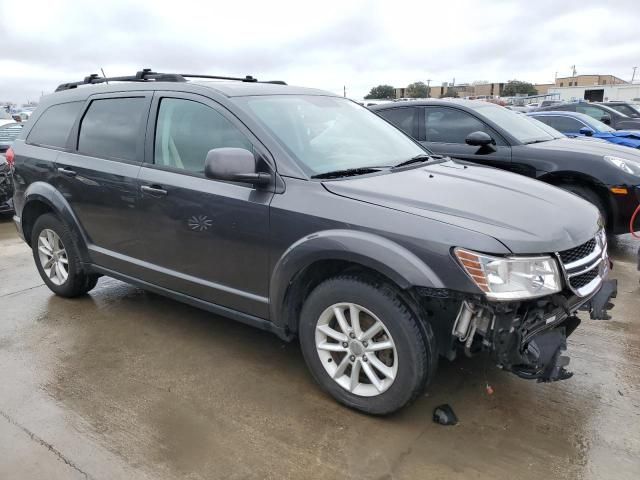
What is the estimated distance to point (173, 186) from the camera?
3410mm

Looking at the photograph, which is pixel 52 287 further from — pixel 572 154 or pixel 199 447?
pixel 572 154

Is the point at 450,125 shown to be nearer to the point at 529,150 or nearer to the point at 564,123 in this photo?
the point at 529,150

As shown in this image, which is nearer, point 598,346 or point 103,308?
point 598,346

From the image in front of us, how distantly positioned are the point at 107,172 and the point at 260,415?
2.10 m

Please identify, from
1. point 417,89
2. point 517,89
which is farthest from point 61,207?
point 517,89

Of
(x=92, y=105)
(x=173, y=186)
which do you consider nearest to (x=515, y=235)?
(x=173, y=186)

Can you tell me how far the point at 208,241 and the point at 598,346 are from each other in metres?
2.74

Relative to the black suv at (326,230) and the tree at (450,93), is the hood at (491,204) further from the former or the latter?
the tree at (450,93)

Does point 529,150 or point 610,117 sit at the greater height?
point 529,150

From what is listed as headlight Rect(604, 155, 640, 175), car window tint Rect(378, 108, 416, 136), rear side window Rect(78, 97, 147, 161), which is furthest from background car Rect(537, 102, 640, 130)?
rear side window Rect(78, 97, 147, 161)

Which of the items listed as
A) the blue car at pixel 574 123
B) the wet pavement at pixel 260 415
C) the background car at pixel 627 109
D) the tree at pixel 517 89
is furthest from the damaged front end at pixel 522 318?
the tree at pixel 517 89

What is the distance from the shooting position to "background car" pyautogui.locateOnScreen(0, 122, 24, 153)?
884 centimetres

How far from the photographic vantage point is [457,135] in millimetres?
6363

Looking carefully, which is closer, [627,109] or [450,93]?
[627,109]
